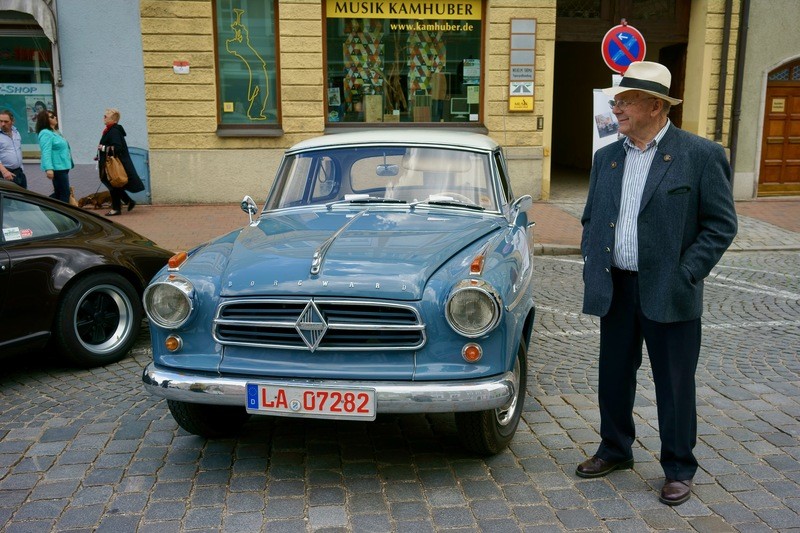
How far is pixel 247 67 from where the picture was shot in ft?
47.1

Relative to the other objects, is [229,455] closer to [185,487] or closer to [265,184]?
[185,487]

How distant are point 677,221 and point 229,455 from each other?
2546 mm

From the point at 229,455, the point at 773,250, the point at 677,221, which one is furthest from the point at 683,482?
the point at 773,250

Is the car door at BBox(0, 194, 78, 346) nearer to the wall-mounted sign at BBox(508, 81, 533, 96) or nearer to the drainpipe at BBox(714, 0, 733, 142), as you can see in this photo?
the wall-mounted sign at BBox(508, 81, 533, 96)

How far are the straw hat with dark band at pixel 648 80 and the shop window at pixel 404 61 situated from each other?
37.7ft

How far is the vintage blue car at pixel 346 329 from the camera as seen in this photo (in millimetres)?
3588

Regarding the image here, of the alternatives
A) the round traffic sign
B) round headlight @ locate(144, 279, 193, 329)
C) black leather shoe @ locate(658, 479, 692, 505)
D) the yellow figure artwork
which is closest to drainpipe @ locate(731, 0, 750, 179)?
the round traffic sign

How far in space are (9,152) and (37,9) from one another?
367cm

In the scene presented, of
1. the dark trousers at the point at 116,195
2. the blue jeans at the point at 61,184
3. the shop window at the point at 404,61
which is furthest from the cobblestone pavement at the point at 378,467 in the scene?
the shop window at the point at 404,61

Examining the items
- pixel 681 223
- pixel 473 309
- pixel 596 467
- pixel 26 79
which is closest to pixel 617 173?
pixel 681 223

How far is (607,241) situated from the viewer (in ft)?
11.9

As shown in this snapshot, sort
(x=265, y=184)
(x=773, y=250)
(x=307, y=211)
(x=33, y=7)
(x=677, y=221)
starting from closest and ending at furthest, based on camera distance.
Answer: (x=677, y=221) < (x=307, y=211) < (x=773, y=250) < (x=33, y=7) < (x=265, y=184)

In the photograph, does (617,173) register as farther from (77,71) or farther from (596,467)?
(77,71)

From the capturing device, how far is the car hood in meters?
3.69
